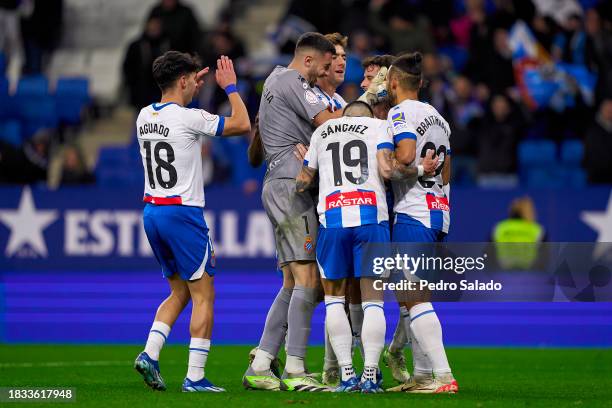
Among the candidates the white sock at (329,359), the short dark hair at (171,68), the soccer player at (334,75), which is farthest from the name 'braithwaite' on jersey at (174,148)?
the white sock at (329,359)

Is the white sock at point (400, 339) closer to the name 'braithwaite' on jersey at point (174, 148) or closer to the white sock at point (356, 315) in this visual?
the white sock at point (356, 315)

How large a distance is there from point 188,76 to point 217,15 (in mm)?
15417

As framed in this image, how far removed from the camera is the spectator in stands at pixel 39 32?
23.8 m

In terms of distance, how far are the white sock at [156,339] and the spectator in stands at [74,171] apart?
421 inches

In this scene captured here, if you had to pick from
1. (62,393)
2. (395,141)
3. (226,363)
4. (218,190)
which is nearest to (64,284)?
(218,190)

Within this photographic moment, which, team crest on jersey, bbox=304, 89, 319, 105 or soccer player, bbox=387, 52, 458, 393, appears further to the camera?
team crest on jersey, bbox=304, 89, 319, 105

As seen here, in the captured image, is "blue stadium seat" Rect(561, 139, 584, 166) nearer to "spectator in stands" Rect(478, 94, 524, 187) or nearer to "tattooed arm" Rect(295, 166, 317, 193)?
"spectator in stands" Rect(478, 94, 524, 187)

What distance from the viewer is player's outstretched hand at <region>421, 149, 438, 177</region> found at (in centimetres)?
938

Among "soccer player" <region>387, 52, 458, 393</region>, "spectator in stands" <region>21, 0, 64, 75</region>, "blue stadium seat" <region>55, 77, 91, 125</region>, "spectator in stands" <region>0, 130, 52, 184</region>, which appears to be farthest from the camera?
"spectator in stands" <region>21, 0, 64, 75</region>

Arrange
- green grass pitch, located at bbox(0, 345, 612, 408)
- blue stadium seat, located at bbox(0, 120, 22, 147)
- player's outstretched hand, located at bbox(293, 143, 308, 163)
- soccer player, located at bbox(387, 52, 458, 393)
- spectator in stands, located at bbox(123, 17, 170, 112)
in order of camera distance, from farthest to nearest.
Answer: spectator in stands, located at bbox(123, 17, 170, 112)
blue stadium seat, located at bbox(0, 120, 22, 147)
player's outstretched hand, located at bbox(293, 143, 308, 163)
soccer player, located at bbox(387, 52, 458, 393)
green grass pitch, located at bbox(0, 345, 612, 408)

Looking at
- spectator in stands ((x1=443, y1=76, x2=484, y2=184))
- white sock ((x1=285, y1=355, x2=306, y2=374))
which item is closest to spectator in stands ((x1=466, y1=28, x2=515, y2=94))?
spectator in stands ((x1=443, y1=76, x2=484, y2=184))

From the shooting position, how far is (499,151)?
19.1 metres

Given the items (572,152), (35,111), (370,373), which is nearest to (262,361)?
(370,373)

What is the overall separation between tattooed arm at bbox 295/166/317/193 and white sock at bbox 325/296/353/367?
2.89 feet
